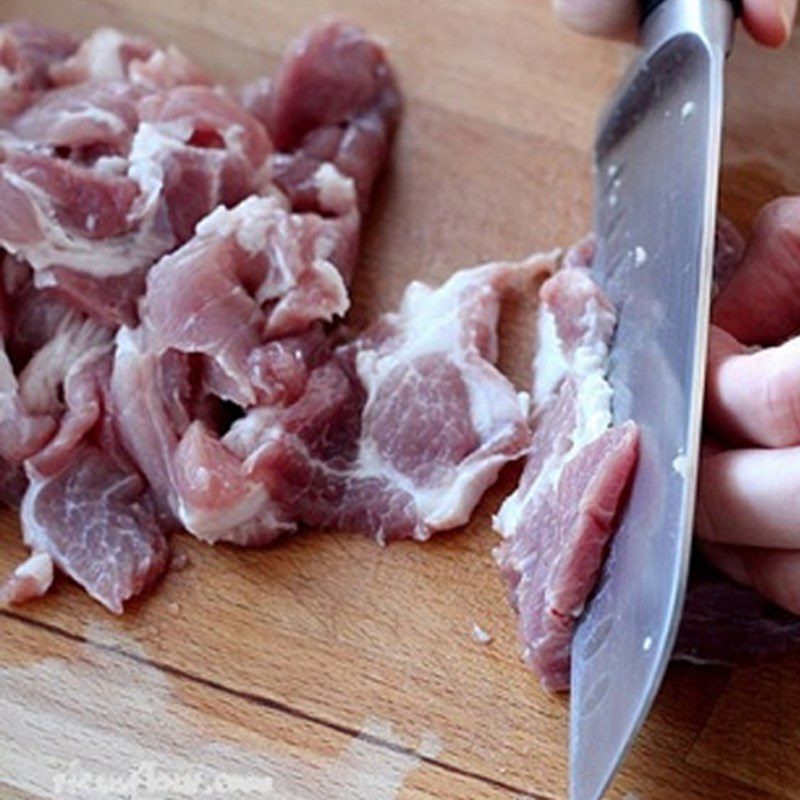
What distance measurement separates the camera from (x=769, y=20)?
207cm

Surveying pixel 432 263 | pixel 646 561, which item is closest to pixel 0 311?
pixel 432 263

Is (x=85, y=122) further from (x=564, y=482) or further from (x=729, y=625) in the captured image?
Answer: (x=729, y=625)

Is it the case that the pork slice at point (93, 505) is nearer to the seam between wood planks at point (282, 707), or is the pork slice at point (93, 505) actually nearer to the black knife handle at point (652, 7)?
the seam between wood planks at point (282, 707)

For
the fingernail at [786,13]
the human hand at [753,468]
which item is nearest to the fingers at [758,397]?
the human hand at [753,468]

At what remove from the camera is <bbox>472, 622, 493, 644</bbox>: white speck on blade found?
1.84m

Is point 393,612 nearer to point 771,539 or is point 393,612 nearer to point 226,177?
point 771,539

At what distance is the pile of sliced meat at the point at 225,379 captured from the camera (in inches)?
74.1

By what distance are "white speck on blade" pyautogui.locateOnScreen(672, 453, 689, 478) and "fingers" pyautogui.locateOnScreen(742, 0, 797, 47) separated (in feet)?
2.53

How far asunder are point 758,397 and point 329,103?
92 cm

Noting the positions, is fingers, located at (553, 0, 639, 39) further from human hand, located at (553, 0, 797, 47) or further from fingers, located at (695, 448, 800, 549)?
fingers, located at (695, 448, 800, 549)

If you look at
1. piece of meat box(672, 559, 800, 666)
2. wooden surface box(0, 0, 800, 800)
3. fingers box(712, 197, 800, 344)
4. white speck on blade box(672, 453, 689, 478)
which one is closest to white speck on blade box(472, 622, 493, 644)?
wooden surface box(0, 0, 800, 800)

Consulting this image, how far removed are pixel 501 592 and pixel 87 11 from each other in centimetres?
126

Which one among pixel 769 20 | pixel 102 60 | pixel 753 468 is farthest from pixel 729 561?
pixel 102 60

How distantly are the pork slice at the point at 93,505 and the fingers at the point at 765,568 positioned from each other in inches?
27.5
